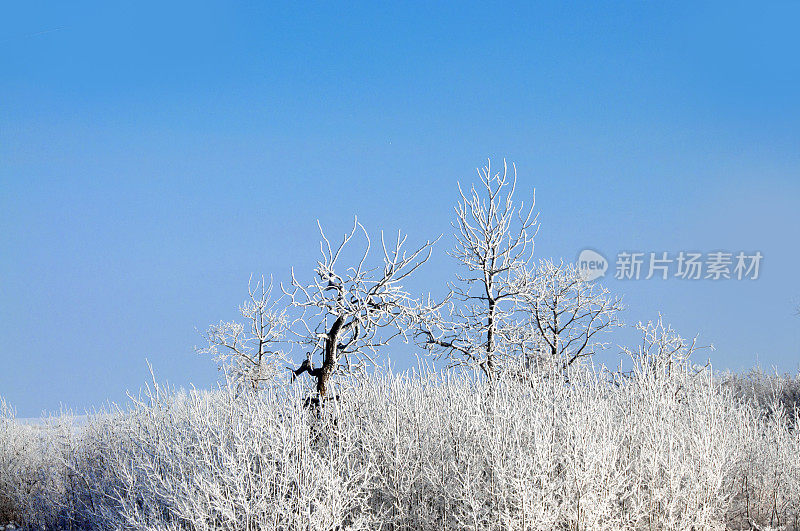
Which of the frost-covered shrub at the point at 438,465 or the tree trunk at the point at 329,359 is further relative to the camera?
the tree trunk at the point at 329,359

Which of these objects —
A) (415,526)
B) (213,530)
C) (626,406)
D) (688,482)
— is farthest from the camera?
(626,406)

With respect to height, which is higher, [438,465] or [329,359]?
[329,359]

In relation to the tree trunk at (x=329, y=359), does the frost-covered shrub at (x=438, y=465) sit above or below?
below

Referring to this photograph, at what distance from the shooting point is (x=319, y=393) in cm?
685

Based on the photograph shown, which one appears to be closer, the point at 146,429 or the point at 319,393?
the point at 319,393

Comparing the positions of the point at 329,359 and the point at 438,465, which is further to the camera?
the point at 329,359

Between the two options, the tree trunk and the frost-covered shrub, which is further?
the tree trunk

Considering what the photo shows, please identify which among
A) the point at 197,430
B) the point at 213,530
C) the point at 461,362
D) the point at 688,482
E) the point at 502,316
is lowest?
the point at 213,530

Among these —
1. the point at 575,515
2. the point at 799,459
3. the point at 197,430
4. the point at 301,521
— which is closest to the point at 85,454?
the point at 197,430

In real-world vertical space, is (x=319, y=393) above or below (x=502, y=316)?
below

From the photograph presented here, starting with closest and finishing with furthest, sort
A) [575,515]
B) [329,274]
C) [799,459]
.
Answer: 1. [575,515]
2. [329,274]
3. [799,459]

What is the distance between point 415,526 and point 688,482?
2893 millimetres

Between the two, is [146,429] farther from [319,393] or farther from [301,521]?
[301,521]

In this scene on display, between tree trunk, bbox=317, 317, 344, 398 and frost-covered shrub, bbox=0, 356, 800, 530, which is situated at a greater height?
tree trunk, bbox=317, 317, 344, 398
